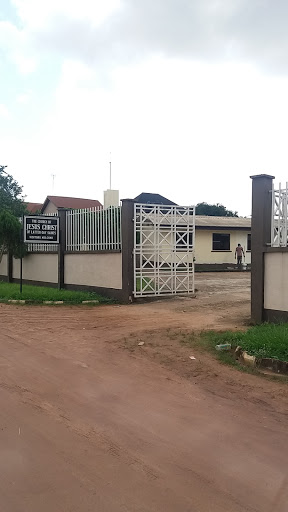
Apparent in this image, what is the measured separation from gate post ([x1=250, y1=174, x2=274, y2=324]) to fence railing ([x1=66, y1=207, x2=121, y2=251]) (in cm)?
545

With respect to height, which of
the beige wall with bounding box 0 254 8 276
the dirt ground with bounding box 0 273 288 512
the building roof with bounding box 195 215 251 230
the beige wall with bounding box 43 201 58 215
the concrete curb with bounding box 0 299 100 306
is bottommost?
the dirt ground with bounding box 0 273 288 512

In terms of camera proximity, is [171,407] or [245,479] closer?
[245,479]

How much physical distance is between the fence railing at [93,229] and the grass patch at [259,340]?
20.5 feet

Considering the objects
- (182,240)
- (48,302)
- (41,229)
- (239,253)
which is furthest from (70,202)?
(48,302)

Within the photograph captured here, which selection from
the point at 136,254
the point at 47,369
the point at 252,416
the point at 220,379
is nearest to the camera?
the point at 252,416

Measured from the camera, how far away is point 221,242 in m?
30.9

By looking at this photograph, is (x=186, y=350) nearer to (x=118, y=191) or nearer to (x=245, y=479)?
(x=245, y=479)

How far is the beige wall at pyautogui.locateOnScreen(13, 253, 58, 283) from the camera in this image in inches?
683

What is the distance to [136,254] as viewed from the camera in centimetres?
1377

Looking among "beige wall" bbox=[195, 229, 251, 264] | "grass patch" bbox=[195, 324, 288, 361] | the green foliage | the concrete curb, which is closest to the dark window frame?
"beige wall" bbox=[195, 229, 251, 264]

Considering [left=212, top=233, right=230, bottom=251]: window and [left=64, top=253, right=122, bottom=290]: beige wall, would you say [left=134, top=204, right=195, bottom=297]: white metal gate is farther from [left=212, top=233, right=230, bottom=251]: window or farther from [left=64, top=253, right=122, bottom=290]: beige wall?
[left=212, top=233, right=230, bottom=251]: window

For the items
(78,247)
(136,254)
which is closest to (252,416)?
(136,254)

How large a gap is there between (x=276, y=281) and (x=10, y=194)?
19.3 meters

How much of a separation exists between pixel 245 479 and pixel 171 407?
1.57 metres
